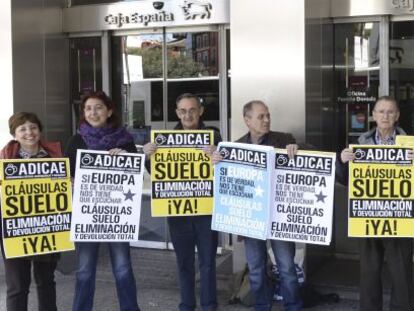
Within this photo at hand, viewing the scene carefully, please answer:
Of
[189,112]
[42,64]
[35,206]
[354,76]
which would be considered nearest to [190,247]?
[189,112]

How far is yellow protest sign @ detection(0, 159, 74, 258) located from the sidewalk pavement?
128 centimetres

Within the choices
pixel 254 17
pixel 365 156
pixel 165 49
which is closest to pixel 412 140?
pixel 365 156

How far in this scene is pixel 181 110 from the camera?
17.2 ft

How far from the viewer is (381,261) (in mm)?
4898

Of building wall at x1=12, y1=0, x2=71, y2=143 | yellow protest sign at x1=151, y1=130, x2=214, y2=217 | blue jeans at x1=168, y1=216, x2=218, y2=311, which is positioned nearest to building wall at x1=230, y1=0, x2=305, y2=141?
yellow protest sign at x1=151, y1=130, x2=214, y2=217

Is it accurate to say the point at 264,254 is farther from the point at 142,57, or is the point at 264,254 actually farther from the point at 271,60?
the point at 142,57

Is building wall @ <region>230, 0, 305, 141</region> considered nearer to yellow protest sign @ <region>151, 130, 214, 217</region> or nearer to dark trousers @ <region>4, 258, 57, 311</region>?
yellow protest sign @ <region>151, 130, 214, 217</region>

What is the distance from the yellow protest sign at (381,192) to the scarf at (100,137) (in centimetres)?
177

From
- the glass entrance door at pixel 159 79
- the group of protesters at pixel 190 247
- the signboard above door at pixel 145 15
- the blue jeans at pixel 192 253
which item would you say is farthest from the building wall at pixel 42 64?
the blue jeans at pixel 192 253

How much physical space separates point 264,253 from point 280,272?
20 cm

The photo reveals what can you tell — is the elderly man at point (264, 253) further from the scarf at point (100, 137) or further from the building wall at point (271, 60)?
the building wall at point (271, 60)

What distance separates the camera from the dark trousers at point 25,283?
4926mm

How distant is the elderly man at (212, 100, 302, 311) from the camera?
4977 millimetres

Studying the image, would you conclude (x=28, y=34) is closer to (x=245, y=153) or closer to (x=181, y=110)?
(x=181, y=110)
